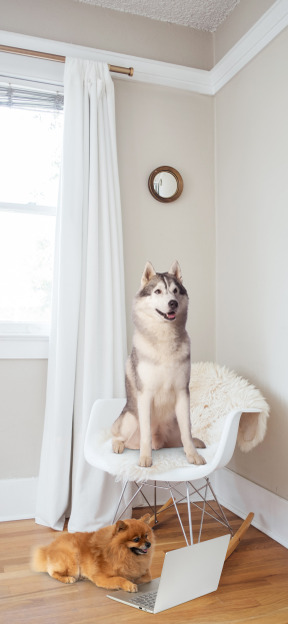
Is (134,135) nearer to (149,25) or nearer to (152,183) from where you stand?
(152,183)

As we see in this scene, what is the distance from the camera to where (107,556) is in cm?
180

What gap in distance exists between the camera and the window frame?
2.55m

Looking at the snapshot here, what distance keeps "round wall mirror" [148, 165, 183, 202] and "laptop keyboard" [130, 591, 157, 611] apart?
75.6 inches

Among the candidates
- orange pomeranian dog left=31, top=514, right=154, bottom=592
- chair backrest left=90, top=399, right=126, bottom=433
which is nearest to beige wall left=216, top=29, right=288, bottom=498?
chair backrest left=90, top=399, right=126, bottom=433

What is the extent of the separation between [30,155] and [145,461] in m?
1.69

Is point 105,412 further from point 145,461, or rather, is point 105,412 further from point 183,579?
point 183,579

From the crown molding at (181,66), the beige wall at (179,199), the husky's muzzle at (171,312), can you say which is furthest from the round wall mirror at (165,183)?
the husky's muzzle at (171,312)

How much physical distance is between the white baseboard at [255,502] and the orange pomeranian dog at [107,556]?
722mm

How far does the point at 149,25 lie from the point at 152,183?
2.94 ft

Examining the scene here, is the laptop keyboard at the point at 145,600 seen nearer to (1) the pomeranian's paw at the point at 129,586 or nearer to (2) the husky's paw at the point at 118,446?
(1) the pomeranian's paw at the point at 129,586

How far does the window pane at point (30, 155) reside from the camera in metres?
2.65

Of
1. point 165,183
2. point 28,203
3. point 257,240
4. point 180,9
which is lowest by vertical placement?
point 257,240

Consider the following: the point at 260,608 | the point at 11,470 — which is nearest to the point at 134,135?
the point at 11,470

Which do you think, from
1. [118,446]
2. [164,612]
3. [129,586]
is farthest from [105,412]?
[164,612]
